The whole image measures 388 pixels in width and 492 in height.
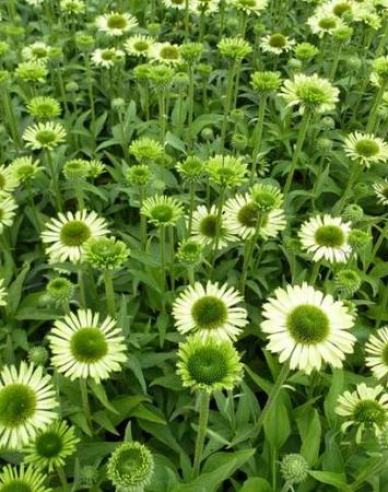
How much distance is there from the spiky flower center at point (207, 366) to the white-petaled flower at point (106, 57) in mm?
2816

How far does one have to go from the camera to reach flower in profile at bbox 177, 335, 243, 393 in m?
1.61

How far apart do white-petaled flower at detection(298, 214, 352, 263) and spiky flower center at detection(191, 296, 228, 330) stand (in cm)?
56

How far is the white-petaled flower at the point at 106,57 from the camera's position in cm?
397

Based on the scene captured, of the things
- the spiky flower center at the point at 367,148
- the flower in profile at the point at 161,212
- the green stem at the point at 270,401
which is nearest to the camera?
the green stem at the point at 270,401

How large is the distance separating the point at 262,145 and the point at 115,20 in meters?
1.69

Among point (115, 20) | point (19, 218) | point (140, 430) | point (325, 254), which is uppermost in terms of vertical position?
point (115, 20)

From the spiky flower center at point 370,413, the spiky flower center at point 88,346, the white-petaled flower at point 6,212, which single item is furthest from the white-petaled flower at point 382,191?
the white-petaled flower at point 6,212

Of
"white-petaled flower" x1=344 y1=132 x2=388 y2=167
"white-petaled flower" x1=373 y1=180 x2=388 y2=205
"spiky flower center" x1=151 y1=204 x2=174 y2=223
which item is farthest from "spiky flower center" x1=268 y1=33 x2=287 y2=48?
"spiky flower center" x1=151 y1=204 x2=174 y2=223

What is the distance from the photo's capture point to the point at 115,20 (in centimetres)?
436

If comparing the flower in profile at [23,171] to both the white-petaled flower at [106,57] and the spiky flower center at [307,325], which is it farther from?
the spiky flower center at [307,325]

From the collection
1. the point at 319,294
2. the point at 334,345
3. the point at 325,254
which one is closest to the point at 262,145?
the point at 325,254

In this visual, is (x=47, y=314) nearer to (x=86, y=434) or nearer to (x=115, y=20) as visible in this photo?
(x=86, y=434)

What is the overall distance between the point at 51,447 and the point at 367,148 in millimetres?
2257

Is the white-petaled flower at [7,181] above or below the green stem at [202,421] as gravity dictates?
above
